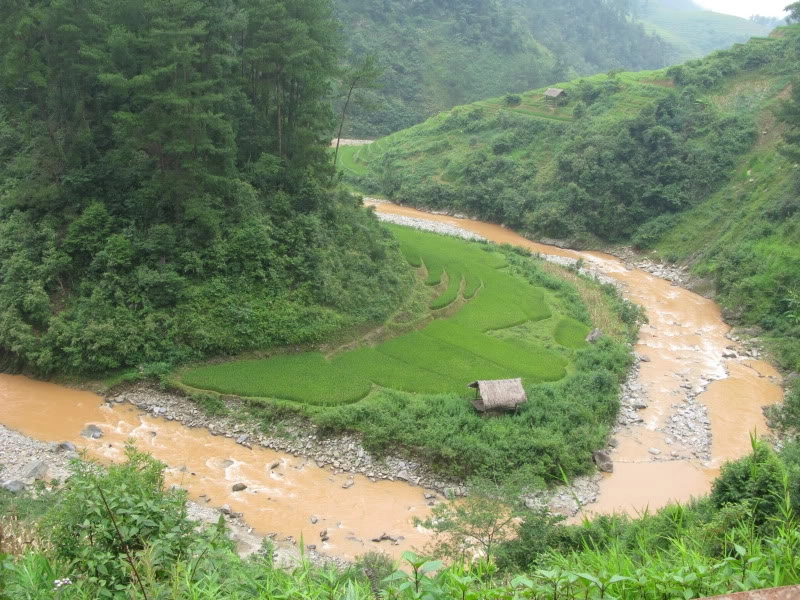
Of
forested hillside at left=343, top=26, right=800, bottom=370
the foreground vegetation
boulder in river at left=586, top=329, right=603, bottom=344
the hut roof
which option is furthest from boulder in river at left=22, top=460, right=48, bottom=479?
the hut roof

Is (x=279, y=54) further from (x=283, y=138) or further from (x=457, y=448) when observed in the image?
(x=457, y=448)

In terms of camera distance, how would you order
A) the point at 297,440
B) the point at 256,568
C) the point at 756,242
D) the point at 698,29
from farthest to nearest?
1. the point at 698,29
2. the point at 756,242
3. the point at 297,440
4. the point at 256,568

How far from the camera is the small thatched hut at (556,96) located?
50375mm

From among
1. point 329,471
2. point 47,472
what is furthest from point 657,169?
point 47,472

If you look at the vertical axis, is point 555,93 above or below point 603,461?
above

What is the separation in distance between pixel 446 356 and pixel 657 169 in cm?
2581

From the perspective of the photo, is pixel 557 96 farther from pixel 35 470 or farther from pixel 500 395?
pixel 35 470

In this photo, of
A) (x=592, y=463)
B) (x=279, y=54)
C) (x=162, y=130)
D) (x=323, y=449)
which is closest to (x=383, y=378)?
(x=323, y=449)

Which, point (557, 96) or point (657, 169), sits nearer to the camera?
point (657, 169)

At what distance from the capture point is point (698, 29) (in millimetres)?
145750

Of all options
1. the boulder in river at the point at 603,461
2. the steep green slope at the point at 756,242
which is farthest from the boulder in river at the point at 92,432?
the steep green slope at the point at 756,242

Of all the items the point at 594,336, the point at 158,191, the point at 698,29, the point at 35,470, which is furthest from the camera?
the point at 698,29

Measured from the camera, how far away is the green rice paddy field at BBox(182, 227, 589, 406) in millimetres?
18656

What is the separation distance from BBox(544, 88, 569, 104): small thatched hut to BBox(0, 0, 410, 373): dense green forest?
105 ft
